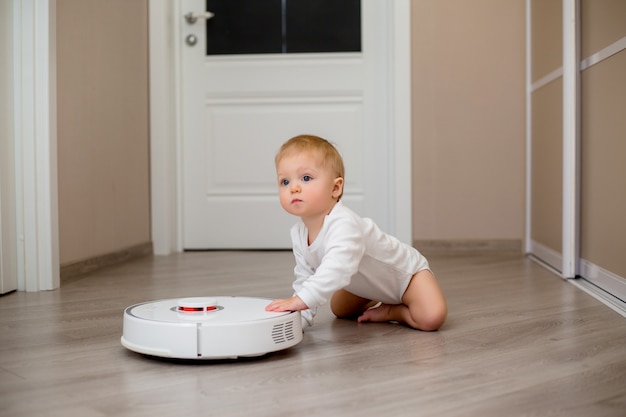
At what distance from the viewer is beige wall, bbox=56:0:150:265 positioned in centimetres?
282

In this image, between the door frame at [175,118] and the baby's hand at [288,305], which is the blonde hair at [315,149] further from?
the door frame at [175,118]

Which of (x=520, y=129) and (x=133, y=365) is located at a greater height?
(x=520, y=129)

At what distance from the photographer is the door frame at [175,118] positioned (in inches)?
149

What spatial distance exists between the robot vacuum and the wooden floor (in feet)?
0.12

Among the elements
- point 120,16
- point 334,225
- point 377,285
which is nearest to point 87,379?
point 334,225

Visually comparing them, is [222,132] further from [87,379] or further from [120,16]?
[87,379]

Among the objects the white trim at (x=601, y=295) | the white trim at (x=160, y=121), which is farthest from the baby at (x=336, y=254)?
the white trim at (x=160, y=121)

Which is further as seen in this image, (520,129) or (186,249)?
(186,249)

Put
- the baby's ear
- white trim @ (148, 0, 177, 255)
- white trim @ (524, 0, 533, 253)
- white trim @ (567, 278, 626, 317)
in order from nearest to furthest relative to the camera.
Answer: the baby's ear < white trim @ (567, 278, 626, 317) < white trim @ (524, 0, 533, 253) < white trim @ (148, 0, 177, 255)

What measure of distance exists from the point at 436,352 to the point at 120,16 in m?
2.42

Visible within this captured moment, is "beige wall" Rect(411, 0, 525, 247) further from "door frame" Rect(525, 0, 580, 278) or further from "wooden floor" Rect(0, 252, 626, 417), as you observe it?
"wooden floor" Rect(0, 252, 626, 417)

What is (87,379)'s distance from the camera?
1.43m

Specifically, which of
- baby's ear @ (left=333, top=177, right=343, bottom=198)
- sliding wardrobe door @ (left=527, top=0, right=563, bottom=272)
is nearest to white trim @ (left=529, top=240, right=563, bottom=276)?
sliding wardrobe door @ (left=527, top=0, right=563, bottom=272)

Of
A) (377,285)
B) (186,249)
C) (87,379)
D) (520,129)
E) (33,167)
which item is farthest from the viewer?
(186,249)
